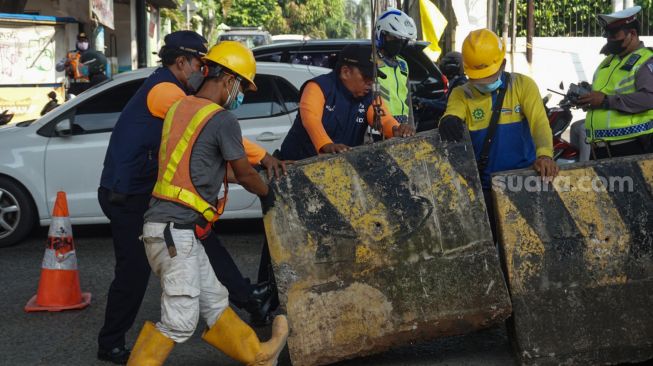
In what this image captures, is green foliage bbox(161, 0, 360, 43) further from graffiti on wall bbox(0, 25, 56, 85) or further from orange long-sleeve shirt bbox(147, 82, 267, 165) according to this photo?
orange long-sleeve shirt bbox(147, 82, 267, 165)

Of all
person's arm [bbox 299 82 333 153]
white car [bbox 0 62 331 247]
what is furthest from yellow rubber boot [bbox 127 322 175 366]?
white car [bbox 0 62 331 247]

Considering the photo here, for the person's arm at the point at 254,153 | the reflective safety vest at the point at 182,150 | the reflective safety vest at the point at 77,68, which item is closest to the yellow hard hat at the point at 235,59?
the reflective safety vest at the point at 182,150

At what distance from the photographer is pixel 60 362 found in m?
5.46

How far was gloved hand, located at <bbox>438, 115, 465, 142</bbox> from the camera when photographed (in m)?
4.91

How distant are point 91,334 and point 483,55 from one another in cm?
293

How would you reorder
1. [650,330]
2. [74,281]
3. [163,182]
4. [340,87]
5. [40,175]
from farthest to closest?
[40,175] → [74,281] → [340,87] → [650,330] → [163,182]

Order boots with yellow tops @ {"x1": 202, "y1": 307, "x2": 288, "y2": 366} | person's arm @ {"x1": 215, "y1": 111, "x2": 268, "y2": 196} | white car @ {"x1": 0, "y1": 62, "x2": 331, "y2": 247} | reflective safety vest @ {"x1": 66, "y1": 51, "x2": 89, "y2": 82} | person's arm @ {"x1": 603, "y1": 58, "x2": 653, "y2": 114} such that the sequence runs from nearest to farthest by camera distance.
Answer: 1. person's arm @ {"x1": 215, "y1": 111, "x2": 268, "y2": 196}
2. boots with yellow tops @ {"x1": 202, "y1": 307, "x2": 288, "y2": 366}
3. person's arm @ {"x1": 603, "y1": 58, "x2": 653, "y2": 114}
4. white car @ {"x1": 0, "y1": 62, "x2": 331, "y2": 247}
5. reflective safety vest @ {"x1": 66, "y1": 51, "x2": 89, "y2": 82}

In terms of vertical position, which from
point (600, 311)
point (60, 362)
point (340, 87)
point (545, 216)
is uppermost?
point (340, 87)

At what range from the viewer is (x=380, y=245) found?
16.1ft

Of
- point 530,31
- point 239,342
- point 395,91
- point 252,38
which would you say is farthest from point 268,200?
point 252,38

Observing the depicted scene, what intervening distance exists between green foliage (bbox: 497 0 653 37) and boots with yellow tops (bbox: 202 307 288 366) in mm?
15545

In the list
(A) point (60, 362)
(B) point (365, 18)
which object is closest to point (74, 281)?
(A) point (60, 362)

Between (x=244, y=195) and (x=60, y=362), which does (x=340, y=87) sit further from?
(x=244, y=195)

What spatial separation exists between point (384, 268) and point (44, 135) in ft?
14.9
